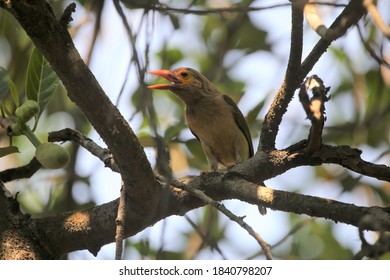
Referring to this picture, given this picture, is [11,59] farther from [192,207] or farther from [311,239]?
[311,239]

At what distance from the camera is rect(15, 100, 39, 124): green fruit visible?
2721 mm

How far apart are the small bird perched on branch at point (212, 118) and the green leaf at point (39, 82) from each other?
1.84 meters

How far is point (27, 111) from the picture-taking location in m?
2.72

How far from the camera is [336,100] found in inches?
185

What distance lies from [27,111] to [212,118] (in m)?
2.53

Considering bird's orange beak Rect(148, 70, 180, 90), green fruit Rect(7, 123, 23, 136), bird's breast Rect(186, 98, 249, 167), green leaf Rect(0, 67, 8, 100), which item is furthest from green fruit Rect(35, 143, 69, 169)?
bird's breast Rect(186, 98, 249, 167)

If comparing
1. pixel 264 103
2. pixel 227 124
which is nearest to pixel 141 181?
pixel 264 103

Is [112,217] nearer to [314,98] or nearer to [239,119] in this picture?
[314,98]

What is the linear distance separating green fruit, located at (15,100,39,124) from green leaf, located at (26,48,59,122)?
197 millimetres

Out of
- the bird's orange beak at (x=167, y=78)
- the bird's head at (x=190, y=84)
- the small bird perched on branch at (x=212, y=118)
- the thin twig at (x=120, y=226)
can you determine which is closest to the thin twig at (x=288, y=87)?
the thin twig at (x=120, y=226)

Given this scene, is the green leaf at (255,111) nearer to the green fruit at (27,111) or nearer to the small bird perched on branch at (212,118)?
the small bird perched on branch at (212,118)

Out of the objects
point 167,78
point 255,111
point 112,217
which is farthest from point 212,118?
point 112,217

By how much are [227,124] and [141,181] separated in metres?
2.34

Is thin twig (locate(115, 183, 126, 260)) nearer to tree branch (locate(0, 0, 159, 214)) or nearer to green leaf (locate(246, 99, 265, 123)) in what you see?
tree branch (locate(0, 0, 159, 214))
